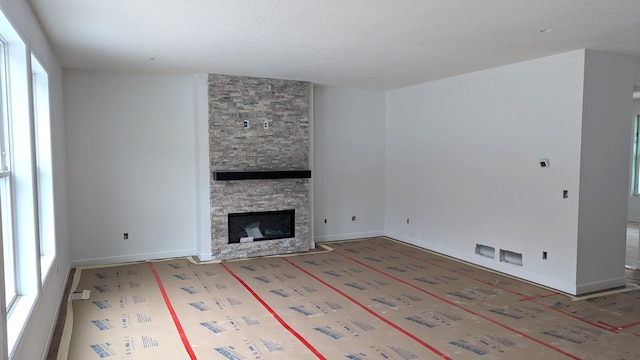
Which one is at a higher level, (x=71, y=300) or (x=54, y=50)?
(x=54, y=50)

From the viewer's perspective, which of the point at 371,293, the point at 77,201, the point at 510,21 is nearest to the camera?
the point at 510,21

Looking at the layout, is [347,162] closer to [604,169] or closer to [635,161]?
[604,169]

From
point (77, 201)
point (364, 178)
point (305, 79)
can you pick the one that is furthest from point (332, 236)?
point (77, 201)

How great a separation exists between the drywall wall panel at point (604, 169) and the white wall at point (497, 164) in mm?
138

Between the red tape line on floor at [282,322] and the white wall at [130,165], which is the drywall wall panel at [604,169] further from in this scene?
the white wall at [130,165]

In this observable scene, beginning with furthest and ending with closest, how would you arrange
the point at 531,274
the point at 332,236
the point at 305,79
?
the point at 332,236
the point at 305,79
the point at 531,274

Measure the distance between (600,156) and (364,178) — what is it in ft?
13.1

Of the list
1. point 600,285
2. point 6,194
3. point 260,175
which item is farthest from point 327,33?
point 600,285

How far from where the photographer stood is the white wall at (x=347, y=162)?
7.89 m

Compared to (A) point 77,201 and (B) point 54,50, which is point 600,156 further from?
(A) point 77,201

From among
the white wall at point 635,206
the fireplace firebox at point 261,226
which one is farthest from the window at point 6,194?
the white wall at point 635,206

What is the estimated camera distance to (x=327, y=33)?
4191mm

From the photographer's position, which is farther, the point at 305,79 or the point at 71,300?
the point at 305,79

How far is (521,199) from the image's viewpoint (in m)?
5.64
